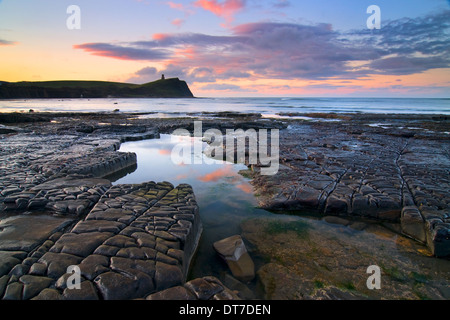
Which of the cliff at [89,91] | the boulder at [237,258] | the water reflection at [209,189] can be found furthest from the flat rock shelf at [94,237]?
the cliff at [89,91]

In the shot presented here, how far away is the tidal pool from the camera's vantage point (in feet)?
11.7

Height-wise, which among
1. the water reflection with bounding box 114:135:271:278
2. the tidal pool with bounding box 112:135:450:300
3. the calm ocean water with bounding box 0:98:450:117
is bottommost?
the tidal pool with bounding box 112:135:450:300

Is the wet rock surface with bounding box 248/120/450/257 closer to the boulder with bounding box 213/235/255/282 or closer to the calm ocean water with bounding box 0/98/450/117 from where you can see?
the boulder with bounding box 213/235/255/282

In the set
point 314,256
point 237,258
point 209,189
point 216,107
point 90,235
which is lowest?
point 314,256

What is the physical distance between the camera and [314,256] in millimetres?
4328

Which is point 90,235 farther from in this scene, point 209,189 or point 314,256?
point 209,189

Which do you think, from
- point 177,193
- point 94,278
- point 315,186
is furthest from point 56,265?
point 315,186

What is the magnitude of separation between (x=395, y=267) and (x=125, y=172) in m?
8.02

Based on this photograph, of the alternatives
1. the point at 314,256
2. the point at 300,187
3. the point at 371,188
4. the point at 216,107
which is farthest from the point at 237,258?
the point at 216,107

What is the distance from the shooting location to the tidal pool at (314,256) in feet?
11.7

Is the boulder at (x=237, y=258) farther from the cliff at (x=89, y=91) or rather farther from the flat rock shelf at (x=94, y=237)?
the cliff at (x=89, y=91)

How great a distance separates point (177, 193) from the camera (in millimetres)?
5785

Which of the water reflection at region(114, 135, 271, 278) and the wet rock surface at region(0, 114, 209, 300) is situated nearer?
the wet rock surface at region(0, 114, 209, 300)

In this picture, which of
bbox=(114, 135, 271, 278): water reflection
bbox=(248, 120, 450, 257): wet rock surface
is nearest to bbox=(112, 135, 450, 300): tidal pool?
bbox=(114, 135, 271, 278): water reflection
